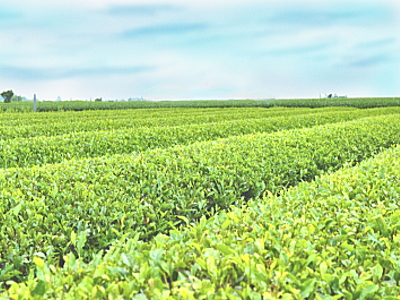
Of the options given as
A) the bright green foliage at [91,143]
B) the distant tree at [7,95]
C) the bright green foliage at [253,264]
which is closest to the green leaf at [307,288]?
the bright green foliage at [253,264]

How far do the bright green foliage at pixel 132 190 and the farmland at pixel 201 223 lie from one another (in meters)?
0.02

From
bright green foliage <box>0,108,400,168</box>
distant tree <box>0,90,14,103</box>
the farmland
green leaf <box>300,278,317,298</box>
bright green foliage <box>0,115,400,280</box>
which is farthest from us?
distant tree <box>0,90,14,103</box>

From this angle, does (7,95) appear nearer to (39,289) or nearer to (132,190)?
(132,190)

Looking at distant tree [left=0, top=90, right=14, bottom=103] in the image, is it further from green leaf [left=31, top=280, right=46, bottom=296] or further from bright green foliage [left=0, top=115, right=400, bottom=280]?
green leaf [left=31, top=280, right=46, bottom=296]

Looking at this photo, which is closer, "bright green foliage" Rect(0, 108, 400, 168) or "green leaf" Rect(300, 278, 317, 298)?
"green leaf" Rect(300, 278, 317, 298)

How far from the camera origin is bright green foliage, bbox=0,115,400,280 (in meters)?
3.73

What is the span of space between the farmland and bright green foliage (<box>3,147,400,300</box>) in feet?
0.03

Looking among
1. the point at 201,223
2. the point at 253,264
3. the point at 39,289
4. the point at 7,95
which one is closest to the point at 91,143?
the point at 201,223

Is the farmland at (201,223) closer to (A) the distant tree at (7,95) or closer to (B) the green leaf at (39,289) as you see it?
(B) the green leaf at (39,289)

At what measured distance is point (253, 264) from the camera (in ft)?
7.30

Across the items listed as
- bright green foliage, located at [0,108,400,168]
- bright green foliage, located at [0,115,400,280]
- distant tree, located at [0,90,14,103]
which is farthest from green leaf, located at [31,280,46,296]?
distant tree, located at [0,90,14,103]

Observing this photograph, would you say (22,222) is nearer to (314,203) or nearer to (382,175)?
(314,203)

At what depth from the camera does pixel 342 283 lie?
7.24 ft

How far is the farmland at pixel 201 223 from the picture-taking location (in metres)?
2.15
